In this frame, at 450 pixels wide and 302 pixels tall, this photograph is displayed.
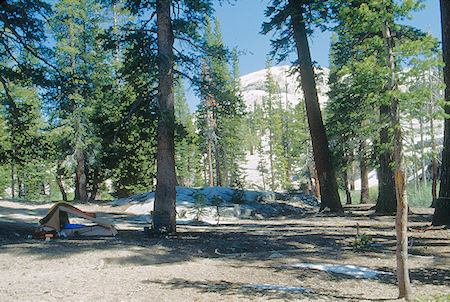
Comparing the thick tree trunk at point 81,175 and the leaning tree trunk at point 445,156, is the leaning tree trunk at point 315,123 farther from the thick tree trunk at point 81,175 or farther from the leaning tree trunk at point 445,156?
the thick tree trunk at point 81,175

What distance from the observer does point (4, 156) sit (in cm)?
1123

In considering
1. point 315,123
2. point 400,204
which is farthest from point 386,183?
point 400,204

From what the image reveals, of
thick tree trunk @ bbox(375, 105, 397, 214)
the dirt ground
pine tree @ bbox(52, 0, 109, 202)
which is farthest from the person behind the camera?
pine tree @ bbox(52, 0, 109, 202)

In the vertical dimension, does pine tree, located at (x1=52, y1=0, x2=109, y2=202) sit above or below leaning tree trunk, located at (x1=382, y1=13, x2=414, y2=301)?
above

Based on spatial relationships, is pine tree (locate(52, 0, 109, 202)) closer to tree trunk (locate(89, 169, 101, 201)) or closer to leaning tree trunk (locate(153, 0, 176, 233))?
tree trunk (locate(89, 169, 101, 201))

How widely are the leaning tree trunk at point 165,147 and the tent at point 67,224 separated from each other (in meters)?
1.64

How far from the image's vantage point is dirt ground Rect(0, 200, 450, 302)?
13.0 ft

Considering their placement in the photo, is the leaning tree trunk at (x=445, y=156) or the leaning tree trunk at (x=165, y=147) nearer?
the leaning tree trunk at (x=445, y=156)

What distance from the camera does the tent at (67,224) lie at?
356 inches

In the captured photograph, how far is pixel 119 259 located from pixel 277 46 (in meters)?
11.5

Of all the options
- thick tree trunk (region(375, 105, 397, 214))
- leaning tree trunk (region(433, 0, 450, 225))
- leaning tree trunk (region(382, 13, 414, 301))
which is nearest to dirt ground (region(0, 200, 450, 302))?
leaning tree trunk (region(382, 13, 414, 301))

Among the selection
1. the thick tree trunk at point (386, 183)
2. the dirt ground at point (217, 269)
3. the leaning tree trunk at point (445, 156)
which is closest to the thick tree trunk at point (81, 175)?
the dirt ground at point (217, 269)

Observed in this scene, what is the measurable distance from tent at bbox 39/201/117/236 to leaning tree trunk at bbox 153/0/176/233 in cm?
164

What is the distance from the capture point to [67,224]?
9.34 m
